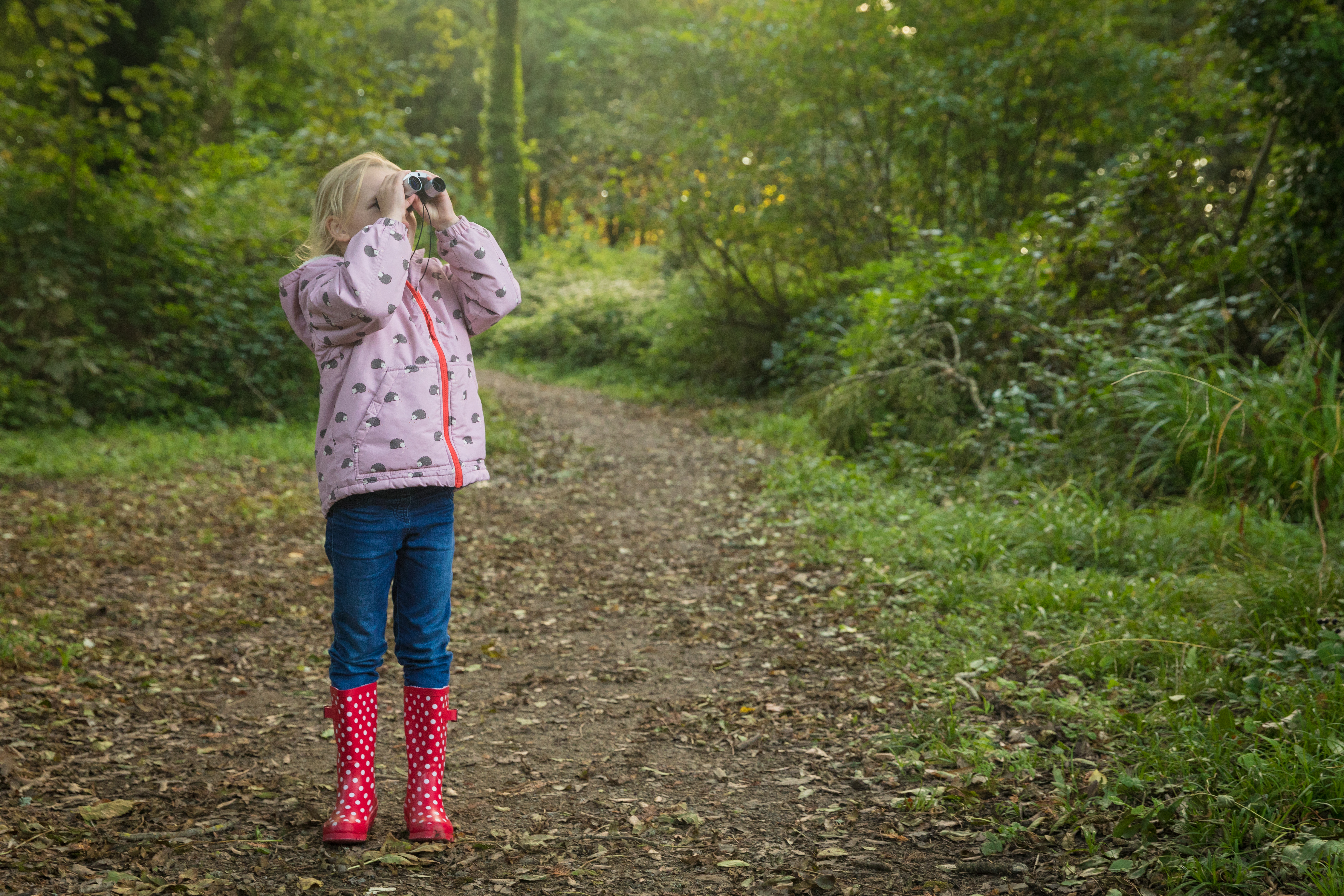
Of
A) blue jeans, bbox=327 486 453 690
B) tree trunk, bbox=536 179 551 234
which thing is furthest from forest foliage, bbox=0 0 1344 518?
tree trunk, bbox=536 179 551 234

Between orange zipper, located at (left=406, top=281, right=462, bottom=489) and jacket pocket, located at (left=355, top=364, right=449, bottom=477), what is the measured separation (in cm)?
1

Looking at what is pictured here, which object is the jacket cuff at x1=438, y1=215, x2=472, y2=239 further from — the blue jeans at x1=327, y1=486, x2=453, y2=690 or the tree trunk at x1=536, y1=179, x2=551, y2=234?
the tree trunk at x1=536, y1=179, x2=551, y2=234

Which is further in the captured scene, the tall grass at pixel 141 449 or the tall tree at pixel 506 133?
the tall tree at pixel 506 133

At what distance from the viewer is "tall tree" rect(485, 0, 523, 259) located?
59.9ft

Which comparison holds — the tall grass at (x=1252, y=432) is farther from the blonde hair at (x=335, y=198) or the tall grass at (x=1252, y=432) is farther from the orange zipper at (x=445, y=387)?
the blonde hair at (x=335, y=198)

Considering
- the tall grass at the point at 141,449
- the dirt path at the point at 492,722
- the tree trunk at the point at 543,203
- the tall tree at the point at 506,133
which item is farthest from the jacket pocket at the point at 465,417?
the tree trunk at the point at 543,203

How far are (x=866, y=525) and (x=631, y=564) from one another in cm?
146

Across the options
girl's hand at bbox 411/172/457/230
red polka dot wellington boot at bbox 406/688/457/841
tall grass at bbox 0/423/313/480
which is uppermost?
girl's hand at bbox 411/172/457/230

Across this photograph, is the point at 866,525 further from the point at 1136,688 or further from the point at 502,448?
the point at 502,448

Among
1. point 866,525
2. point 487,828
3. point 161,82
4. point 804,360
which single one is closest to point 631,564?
point 866,525

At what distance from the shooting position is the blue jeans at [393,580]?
2.42 meters

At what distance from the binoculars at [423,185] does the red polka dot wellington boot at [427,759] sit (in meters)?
1.37

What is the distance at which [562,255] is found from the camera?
20.0 m

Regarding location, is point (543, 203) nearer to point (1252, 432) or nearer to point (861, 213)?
point (861, 213)
